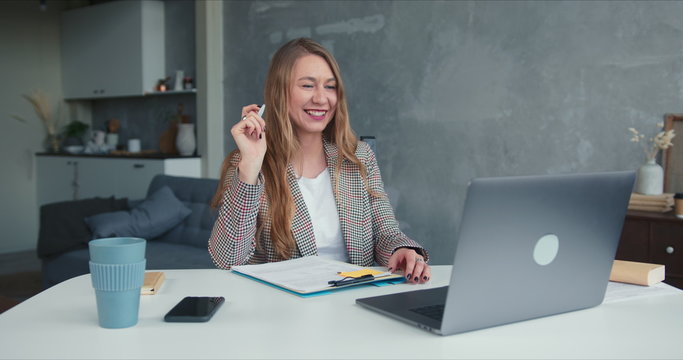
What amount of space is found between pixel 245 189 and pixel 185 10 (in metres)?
4.28

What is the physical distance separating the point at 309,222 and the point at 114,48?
456cm

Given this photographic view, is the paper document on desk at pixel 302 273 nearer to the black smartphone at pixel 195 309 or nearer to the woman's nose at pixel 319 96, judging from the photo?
the black smartphone at pixel 195 309

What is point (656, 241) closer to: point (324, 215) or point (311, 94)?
point (324, 215)

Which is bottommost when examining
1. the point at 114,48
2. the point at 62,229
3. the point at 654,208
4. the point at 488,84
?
the point at 62,229

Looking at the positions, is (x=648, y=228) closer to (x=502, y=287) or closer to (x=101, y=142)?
(x=502, y=287)

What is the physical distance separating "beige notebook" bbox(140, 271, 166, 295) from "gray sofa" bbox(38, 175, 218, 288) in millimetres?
1970

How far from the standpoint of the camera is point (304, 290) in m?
1.14

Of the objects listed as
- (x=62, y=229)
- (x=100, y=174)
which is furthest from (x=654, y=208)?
(x=100, y=174)

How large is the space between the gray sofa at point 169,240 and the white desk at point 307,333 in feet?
7.10

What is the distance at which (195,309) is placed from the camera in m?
1.02

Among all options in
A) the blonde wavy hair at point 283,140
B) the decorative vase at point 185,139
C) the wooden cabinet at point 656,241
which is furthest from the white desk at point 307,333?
the decorative vase at point 185,139

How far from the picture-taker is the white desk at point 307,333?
0.85 m

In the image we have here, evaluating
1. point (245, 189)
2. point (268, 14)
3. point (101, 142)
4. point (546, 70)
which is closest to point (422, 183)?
point (546, 70)

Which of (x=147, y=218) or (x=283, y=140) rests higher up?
(x=283, y=140)
